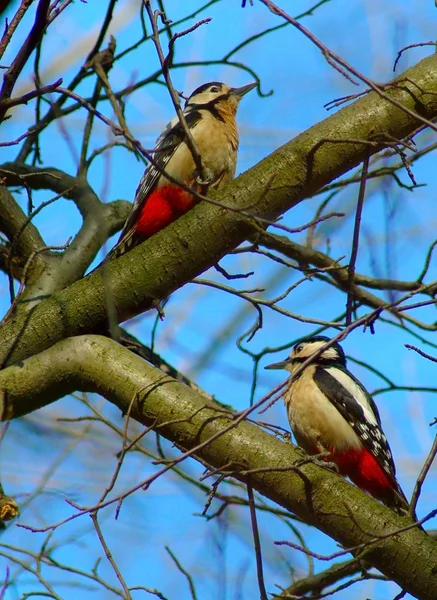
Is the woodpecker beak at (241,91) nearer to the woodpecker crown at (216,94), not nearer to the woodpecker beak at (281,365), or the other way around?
the woodpecker crown at (216,94)

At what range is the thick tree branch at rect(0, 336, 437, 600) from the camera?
2826mm

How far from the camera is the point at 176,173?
434 centimetres

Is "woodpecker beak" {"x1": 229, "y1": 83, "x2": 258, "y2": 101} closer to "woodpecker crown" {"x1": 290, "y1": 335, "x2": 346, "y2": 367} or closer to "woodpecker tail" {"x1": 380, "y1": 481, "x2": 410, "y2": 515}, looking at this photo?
"woodpecker crown" {"x1": 290, "y1": 335, "x2": 346, "y2": 367}

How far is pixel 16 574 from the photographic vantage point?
137 inches

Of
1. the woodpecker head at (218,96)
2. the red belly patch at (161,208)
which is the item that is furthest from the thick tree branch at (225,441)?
the woodpecker head at (218,96)

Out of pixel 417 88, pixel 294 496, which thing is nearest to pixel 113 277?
pixel 294 496

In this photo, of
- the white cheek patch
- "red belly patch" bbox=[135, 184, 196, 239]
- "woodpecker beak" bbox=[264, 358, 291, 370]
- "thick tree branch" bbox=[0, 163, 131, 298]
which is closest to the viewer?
"thick tree branch" bbox=[0, 163, 131, 298]

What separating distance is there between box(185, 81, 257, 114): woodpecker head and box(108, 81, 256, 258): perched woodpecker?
0.27 meters

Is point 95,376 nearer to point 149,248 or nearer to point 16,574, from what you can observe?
point 149,248

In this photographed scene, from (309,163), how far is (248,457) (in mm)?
1205

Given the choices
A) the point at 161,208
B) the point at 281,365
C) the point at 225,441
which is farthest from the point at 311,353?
the point at 225,441

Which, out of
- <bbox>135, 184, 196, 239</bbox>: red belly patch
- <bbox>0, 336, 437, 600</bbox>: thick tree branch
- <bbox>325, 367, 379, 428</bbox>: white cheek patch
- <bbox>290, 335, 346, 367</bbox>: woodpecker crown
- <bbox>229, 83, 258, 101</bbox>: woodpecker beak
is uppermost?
<bbox>229, 83, 258, 101</bbox>: woodpecker beak

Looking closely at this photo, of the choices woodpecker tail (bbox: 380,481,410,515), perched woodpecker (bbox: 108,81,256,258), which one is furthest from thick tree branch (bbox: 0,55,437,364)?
woodpecker tail (bbox: 380,481,410,515)

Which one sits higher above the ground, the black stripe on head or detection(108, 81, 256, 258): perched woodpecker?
the black stripe on head
